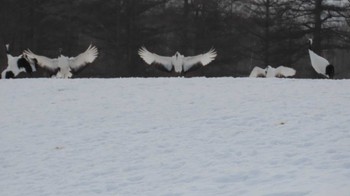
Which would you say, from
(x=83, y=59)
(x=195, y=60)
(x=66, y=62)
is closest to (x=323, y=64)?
(x=195, y=60)

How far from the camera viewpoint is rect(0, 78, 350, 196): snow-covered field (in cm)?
764

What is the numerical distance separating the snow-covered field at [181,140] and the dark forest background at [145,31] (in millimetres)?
22589

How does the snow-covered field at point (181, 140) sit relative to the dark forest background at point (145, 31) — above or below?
below

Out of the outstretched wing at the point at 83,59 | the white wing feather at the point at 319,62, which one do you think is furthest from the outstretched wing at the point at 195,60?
the white wing feather at the point at 319,62

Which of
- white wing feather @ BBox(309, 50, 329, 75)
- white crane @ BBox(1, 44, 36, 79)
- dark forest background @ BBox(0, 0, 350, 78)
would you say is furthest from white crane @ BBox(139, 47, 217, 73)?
dark forest background @ BBox(0, 0, 350, 78)

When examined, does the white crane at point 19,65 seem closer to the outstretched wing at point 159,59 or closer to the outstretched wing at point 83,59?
the outstretched wing at point 83,59

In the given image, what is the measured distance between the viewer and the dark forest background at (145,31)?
3900 centimetres

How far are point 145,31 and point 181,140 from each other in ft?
100

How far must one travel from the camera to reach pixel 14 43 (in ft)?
141

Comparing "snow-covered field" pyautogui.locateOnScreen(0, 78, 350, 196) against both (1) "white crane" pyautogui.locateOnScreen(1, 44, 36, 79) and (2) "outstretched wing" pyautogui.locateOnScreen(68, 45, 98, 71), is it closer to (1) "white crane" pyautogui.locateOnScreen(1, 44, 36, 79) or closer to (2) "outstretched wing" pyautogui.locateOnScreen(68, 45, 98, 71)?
(1) "white crane" pyautogui.locateOnScreen(1, 44, 36, 79)

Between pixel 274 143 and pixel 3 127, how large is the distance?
6446 millimetres

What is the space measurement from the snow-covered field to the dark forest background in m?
22.6

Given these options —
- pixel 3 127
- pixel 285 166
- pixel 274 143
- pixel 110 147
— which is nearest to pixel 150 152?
pixel 110 147

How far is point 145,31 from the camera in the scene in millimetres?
40375
